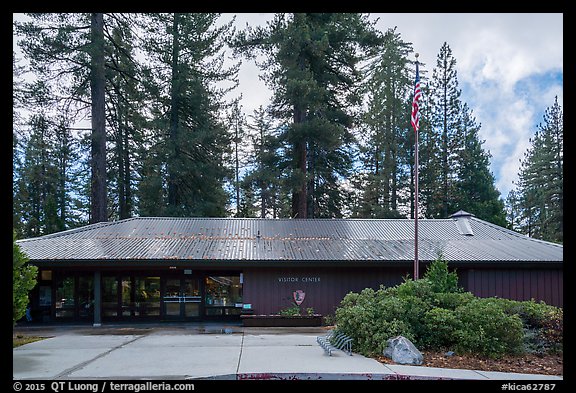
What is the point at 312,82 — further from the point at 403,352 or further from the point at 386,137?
the point at 403,352

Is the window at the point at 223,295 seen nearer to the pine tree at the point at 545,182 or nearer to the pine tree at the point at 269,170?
the pine tree at the point at 269,170

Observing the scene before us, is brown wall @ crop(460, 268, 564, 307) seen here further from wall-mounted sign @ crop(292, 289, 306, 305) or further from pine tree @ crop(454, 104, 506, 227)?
pine tree @ crop(454, 104, 506, 227)

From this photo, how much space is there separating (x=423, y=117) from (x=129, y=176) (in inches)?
884

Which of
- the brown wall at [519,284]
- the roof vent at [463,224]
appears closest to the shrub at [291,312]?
the brown wall at [519,284]

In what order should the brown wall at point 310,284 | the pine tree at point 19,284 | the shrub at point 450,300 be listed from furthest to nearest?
the brown wall at point 310,284 < the pine tree at point 19,284 < the shrub at point 450,300

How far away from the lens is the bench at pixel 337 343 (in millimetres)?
10141

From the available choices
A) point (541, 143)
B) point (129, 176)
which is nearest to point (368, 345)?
point (129, 176)

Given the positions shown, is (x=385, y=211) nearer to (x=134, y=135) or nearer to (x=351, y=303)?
(x=134, y=135)

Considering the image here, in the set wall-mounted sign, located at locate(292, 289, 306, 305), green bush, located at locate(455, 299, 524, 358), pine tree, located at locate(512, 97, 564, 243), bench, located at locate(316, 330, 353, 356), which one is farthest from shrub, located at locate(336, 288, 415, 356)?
pine tree, located at locate(512, 97, 564, 243)

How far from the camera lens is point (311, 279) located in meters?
17.4

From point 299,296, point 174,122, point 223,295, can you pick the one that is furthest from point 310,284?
point 174,122

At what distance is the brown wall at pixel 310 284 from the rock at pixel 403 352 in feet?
25.6

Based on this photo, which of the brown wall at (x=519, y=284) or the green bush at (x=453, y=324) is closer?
the green bush at (x=453, y=324)

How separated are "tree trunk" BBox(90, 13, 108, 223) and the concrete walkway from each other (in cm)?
1129
